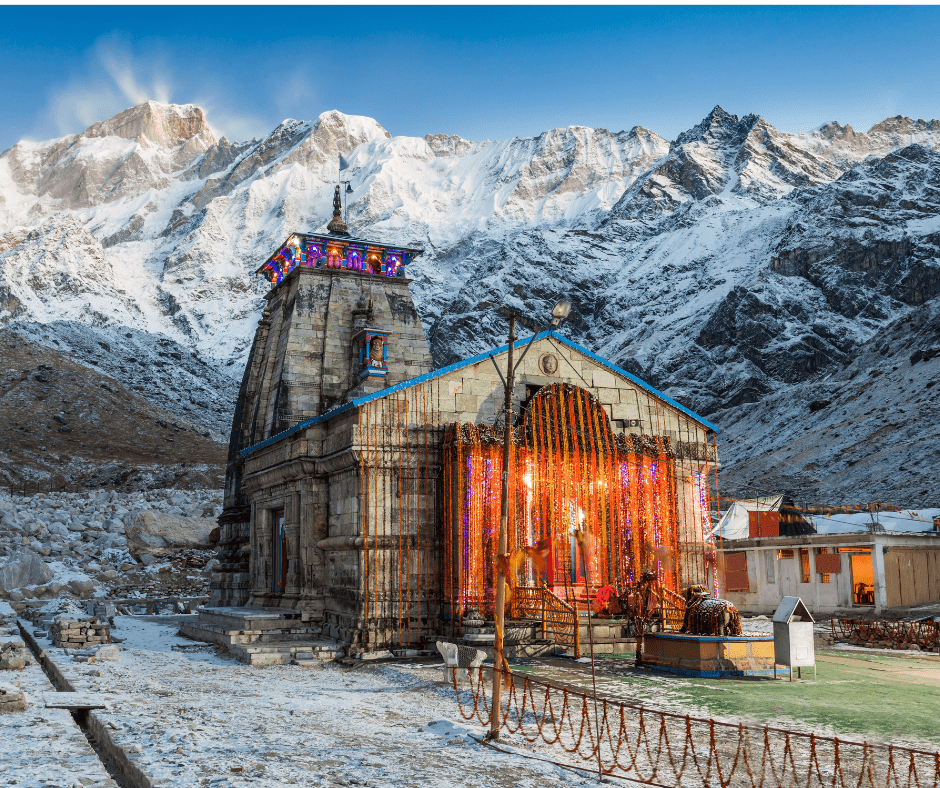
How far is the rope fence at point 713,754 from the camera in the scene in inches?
357

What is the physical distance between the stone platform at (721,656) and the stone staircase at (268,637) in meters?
7.09

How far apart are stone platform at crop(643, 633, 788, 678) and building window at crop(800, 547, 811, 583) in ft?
54.7

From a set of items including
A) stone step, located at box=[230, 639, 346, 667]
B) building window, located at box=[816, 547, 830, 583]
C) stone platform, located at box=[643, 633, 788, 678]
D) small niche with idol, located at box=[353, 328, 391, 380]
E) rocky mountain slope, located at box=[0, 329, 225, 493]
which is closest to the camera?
stone platform, located at box=[643, 633, 788, 678]

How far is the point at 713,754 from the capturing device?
33.0 ft

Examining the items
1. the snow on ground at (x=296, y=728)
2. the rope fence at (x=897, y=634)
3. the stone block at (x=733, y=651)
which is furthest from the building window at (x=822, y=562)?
the snow on ground at (x=296, y=728)

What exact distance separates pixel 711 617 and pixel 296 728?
835 centimetres

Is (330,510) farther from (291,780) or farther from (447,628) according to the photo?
(291,780)

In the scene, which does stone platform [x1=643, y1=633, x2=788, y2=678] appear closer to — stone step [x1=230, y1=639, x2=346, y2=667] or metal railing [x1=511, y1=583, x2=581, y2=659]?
metal railing [x1=511, y1=583, x2=581, y2=659]

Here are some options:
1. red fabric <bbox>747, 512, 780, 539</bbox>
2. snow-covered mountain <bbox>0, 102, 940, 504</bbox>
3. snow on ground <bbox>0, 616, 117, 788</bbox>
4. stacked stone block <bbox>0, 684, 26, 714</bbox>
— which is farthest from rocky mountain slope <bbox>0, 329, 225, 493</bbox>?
snow on ground <bbox>0, 616, 117, 788</bbox>

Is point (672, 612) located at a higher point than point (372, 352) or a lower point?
lower

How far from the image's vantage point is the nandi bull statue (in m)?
16.5

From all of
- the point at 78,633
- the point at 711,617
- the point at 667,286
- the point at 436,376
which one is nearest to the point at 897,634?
the point at 711,617

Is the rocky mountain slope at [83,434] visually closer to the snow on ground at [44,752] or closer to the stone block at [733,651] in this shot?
the snow on ground at [44,752]

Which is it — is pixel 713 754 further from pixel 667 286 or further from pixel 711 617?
pixel 667 286
